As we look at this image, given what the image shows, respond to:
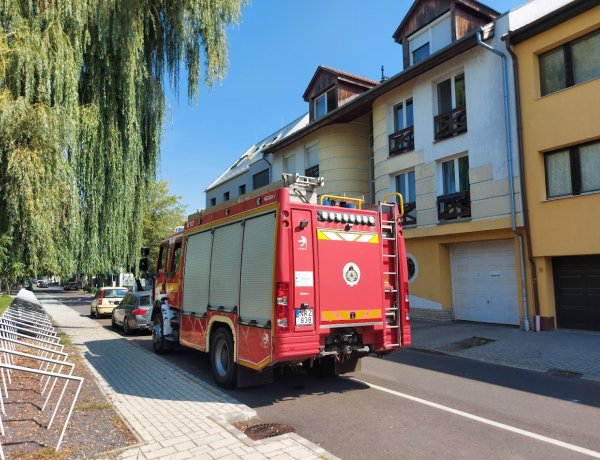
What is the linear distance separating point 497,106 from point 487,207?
3.02 metres

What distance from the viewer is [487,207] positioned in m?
13.4

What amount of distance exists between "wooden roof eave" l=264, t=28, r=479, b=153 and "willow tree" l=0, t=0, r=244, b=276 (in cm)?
695

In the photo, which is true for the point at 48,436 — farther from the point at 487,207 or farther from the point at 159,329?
the point at 487,207

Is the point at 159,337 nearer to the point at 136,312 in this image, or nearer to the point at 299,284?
the point at 136,312

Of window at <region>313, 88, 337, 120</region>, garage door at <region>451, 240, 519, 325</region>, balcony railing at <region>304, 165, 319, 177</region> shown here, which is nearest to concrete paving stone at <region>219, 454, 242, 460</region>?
garage door at <region>451, 240, 519, 325</region>

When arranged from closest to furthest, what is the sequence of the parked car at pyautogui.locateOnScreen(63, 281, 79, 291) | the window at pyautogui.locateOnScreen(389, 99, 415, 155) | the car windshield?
the window at pyautogui.locateOnScreen(389, 99, 415, 155) < the car windshield < the parked car at pyautogui.locateOnScreen(63, 281, 79, 291)

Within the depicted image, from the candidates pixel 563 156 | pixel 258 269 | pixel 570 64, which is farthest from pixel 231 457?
pixel 570 64

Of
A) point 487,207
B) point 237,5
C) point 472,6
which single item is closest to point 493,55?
point 472,6

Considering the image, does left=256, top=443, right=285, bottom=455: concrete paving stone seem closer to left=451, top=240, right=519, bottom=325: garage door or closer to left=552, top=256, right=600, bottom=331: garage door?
left=552, top=256, right=600, bottom=331: garage door

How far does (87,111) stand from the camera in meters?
9.30

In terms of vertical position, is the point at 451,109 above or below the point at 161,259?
above

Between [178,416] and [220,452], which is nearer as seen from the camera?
[220,452]

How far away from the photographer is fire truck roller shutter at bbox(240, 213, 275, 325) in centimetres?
617

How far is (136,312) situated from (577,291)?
42.1 feet
